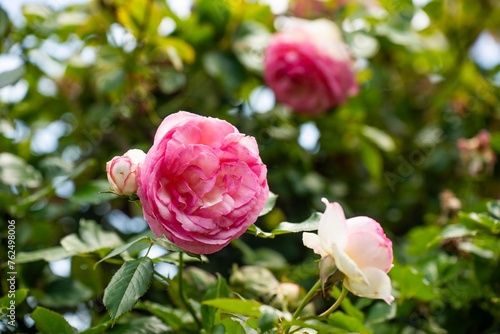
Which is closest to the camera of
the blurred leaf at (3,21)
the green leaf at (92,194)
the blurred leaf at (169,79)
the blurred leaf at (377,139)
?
the green leaf at (92,194)

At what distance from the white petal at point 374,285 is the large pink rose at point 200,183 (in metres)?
0.12

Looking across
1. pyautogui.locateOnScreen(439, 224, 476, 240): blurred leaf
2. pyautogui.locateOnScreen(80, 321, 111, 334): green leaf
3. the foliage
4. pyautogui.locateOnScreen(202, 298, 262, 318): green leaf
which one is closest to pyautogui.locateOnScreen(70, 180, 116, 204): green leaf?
the foliage

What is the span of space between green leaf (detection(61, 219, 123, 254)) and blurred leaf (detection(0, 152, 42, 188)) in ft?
0.62

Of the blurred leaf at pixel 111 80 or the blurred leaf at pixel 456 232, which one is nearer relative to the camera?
the blurred leaf at pixel 456 232

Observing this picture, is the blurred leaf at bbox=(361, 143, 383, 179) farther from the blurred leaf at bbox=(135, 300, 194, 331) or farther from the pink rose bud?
Answer: the pink rose bud

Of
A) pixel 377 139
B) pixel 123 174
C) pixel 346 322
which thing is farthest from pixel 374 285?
pixel 377 139

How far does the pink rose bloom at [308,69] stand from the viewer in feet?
4.14

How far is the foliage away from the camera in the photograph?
→ 919 mm

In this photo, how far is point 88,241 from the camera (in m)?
0.84

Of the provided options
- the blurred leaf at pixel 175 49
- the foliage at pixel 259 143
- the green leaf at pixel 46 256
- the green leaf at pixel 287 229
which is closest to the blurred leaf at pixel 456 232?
the foliage at pixel 259 143

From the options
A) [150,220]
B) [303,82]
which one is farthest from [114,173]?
[303,82]

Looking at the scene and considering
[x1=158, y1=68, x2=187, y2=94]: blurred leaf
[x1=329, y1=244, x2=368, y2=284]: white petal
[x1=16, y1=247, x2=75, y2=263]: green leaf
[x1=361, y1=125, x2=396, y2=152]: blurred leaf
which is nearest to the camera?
[x1=329, y1=244, x2=368, y2=284]: white petal

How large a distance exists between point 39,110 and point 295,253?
605 millimetres

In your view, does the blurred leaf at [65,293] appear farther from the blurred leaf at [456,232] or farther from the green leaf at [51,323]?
the blurred leaf at [456,232]
